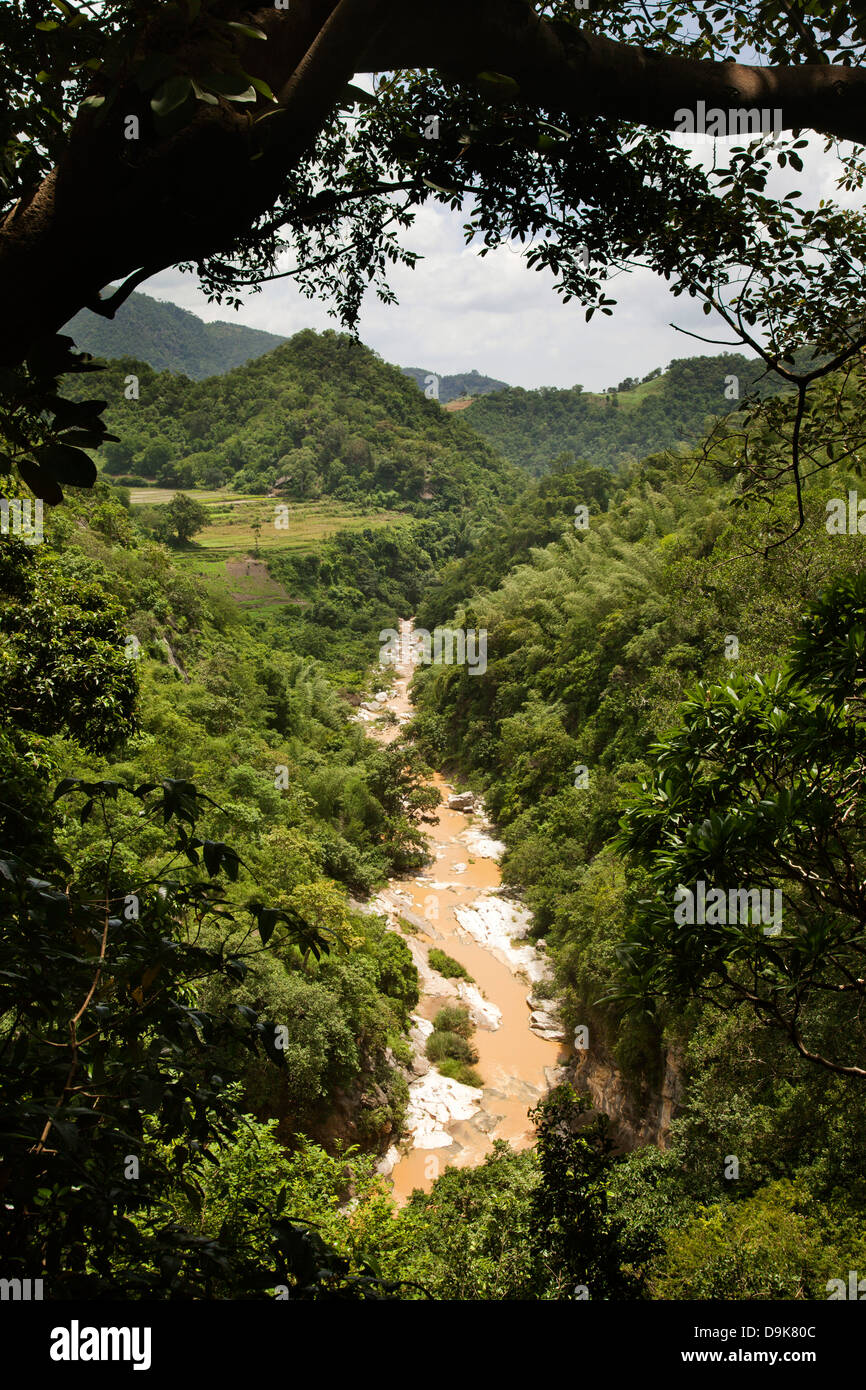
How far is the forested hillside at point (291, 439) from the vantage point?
5366 cm

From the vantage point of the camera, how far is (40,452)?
1149 millimetres

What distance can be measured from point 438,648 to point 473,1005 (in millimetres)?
17337

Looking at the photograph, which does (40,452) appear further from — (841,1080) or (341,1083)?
(341,1083)

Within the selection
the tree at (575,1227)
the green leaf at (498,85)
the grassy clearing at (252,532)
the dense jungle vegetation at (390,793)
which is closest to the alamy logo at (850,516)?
the dense jungle vegetation at (390,793)

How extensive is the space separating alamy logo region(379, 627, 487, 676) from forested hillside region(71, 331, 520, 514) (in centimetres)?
1886

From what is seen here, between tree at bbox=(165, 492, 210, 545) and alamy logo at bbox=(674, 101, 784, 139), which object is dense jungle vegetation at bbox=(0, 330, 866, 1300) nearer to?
alamy logo at bbox=(674, 101, 784, 139)

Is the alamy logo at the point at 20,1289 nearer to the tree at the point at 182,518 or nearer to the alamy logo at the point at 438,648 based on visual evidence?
the alamy logo at the point at 438,648

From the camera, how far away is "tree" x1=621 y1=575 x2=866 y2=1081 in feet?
8.50

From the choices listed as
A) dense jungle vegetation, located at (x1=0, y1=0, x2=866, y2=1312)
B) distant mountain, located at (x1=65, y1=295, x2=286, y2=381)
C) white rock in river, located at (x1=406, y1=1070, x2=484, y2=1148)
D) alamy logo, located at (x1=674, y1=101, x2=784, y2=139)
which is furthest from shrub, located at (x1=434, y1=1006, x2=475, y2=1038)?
distant mountain, located at (x1=65, y1=295, x2=286, y2=381)

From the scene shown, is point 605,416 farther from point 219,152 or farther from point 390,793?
point 219,152

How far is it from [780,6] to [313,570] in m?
37.1

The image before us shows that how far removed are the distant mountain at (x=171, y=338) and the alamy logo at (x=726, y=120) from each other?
134183 mm

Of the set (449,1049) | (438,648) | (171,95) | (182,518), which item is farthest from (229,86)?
(182,518)

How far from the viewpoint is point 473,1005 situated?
13.3m
